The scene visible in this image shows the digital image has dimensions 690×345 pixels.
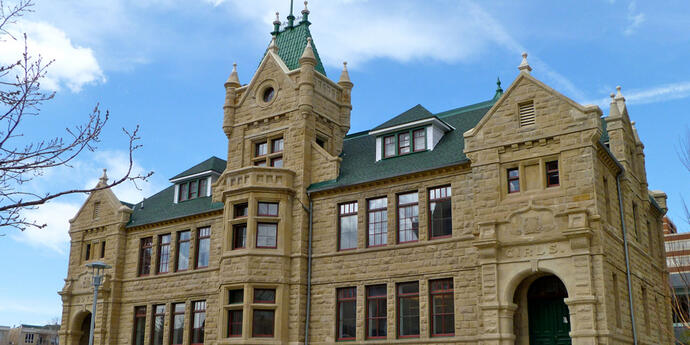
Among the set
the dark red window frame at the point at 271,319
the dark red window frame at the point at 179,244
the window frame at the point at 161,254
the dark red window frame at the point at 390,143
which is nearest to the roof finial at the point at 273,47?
the dark red window frame at the point at 390,143

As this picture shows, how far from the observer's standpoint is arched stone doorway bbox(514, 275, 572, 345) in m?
23.0

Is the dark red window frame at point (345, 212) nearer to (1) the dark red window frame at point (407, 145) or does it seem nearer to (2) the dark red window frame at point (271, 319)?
(1) the dark red window frame at point (407, 145)

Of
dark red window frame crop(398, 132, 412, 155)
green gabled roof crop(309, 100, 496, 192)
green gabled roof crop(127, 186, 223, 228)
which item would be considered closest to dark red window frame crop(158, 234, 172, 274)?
green gabled roof crop(127, 186, 223, 228)

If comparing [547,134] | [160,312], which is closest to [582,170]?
[547,134]

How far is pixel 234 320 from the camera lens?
27875 millimetres

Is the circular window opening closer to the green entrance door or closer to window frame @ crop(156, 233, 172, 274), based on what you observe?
window frame @ crop(156, 233, 172, 274)

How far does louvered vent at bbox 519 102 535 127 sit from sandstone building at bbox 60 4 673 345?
47mm

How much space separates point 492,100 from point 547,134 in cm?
757

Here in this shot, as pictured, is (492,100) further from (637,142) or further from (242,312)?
(242,312)

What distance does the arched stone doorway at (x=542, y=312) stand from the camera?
23.0 meters

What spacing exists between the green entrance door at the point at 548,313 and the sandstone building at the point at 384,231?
5 centimetres

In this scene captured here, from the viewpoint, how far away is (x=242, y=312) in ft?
90.8

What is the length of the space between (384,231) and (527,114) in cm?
701

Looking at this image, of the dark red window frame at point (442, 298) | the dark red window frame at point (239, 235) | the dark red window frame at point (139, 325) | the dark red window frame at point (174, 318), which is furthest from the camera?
the dark red window frame at point (139, 325)
